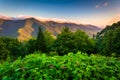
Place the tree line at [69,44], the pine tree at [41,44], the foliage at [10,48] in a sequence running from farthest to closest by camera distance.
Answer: the foliage at [10,48] → the pine tree at [41,44] → the tree line at [69,44]

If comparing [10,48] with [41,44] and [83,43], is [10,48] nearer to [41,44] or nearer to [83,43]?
[41,44]

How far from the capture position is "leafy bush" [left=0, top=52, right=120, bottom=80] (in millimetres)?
6266

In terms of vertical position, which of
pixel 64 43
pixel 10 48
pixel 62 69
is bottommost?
pixel 10 48

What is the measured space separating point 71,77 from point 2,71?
7.16ft

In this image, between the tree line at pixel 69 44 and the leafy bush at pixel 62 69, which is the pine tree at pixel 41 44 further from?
the leafy bush at pixel 62 69

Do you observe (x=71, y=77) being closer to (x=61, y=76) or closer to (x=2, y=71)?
(x=61, y=76)

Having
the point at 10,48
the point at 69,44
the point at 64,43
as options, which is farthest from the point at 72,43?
the point at 10,48

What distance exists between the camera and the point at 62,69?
21.0ft

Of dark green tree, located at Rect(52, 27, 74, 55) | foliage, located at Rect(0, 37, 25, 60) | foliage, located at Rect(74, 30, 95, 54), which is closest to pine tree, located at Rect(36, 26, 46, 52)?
foliage, located at Rect(0, 37, 25, 60)

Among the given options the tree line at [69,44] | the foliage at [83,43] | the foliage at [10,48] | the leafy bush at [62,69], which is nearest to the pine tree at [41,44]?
the tree line at [69,44]

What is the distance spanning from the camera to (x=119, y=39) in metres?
55.1

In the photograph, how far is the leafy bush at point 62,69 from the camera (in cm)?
627

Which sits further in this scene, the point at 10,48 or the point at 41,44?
the point at 10,48

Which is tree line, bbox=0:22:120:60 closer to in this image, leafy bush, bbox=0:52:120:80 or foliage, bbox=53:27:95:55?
foliage, bbox=53:27:95:55
